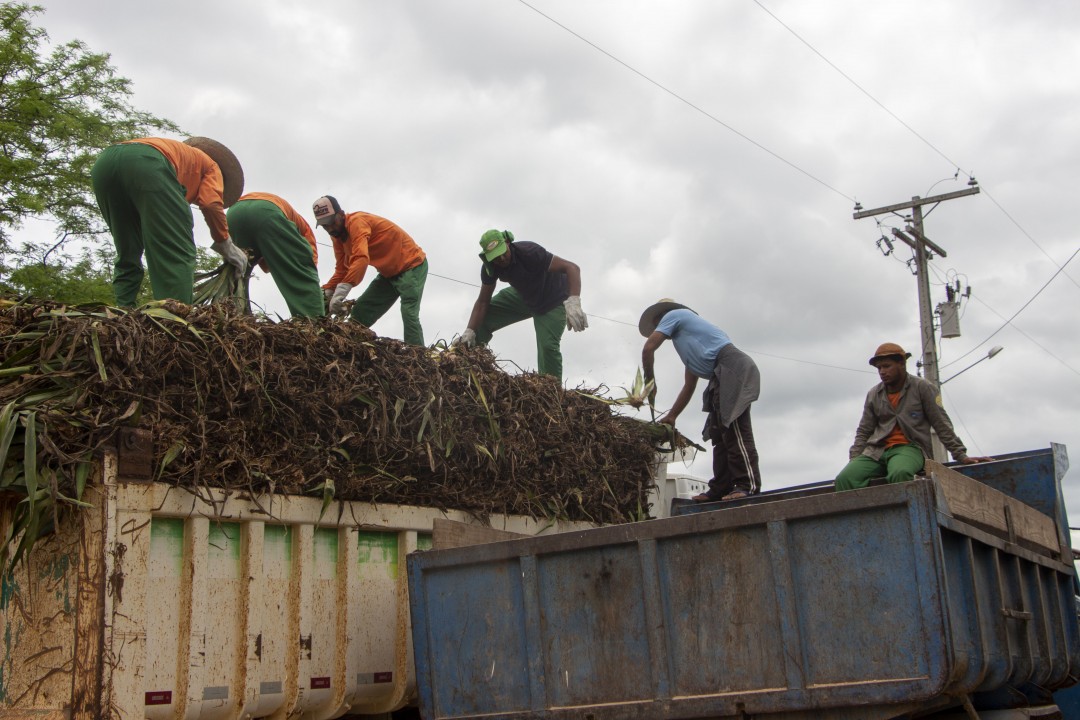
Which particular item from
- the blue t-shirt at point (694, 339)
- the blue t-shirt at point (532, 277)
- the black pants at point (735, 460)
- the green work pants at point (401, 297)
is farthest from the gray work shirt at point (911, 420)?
the green work pants at point (401, 297)

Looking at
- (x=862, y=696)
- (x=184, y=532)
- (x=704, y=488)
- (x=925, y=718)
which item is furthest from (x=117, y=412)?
(x=704, y=488)

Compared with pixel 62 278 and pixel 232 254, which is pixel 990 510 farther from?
pixel 62 278

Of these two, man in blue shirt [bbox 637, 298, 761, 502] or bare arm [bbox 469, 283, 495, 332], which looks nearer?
man in blue shirt [bbox 637, 298, 761, 502]

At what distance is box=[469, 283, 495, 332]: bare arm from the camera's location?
8406mm

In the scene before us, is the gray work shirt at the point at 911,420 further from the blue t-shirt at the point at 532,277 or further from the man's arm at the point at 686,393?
the blue t-shirt at the point at 532,277

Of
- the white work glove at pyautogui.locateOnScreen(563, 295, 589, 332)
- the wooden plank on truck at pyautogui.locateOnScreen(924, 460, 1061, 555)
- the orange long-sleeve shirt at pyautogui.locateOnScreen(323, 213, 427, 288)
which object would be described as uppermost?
the orange long-sleeve shirt at pyautogui.locateOnScreen(323, 213, 427, 288)

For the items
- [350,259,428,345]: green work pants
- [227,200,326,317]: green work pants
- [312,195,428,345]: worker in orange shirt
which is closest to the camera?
[227,200,326,317]: green work pants

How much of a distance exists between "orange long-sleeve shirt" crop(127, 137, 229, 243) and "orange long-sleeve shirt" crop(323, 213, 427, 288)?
1.63 meters

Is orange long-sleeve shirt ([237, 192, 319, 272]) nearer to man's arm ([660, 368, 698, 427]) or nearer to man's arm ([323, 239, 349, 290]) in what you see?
man's arm ([323, 239, 349, 290])

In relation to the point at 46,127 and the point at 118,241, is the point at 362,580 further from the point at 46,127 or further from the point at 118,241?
the point at 46,127

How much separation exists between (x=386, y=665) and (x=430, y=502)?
2.87ft

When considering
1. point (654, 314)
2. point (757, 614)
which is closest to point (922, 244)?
point (654, 314)

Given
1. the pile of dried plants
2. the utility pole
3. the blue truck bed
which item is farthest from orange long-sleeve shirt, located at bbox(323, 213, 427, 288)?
the utility pole

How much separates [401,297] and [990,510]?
5.19m
